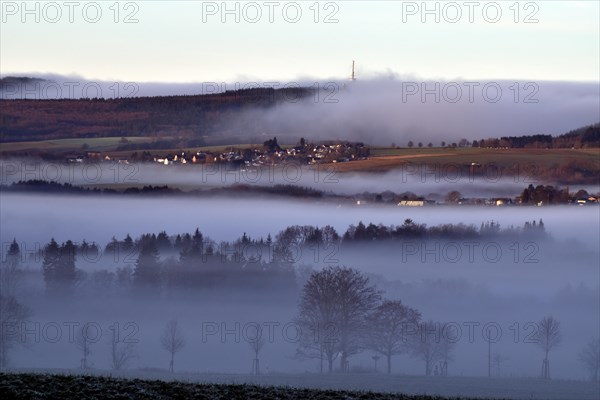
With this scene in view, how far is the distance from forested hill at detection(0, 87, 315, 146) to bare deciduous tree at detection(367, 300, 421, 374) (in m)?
23.6

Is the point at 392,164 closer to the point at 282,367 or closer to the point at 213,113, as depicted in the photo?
the point at 213,113

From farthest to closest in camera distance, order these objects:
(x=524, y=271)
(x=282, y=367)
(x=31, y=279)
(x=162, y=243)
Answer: (x=524, y=271) → (x=162, y=243) → (x=31, y=279) → (x=282, y=367)

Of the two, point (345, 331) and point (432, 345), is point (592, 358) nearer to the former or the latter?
point (432, 345)

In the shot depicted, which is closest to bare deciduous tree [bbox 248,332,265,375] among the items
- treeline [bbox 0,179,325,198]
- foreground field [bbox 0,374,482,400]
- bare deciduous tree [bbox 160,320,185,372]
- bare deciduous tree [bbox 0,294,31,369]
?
bare deciduous tree [bbox 160,320,185,372]

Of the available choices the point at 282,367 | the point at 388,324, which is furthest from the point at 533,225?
the point at 282,367

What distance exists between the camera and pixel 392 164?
115000 millimetres

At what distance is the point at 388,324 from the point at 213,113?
28.4m

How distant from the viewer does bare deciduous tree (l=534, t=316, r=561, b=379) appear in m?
102

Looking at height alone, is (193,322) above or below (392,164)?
below

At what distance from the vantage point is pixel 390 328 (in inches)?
3760

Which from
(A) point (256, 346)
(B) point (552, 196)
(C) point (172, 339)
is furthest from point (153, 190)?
(B) point (552, 196)

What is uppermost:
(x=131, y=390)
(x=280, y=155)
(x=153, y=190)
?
(x=280, y=155)

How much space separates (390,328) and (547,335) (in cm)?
1524

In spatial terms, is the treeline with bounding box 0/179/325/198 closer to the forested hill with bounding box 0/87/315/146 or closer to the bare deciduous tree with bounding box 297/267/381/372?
the forested hill with bounding box 0/87/315/146
